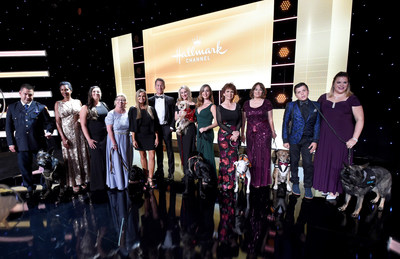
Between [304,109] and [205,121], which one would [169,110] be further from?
[304,109]

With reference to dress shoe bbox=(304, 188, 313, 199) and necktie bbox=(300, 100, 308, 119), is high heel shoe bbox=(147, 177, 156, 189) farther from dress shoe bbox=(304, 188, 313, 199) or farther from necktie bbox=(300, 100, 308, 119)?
necktie bbox=(300, 100, 308, 119)

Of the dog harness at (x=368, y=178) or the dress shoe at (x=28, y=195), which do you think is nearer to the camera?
the dog harness at (x=368, y=178)

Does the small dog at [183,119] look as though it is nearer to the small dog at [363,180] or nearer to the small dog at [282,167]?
the small dog at [282,167]

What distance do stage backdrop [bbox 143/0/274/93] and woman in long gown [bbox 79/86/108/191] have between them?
10.9ft

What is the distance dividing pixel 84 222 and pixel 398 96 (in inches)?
213

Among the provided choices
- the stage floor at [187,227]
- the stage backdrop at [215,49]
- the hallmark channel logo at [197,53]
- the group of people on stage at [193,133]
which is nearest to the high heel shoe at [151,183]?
the group of people on stage at [193,133]

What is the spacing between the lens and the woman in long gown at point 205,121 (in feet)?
9.84

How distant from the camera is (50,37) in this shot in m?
5.50

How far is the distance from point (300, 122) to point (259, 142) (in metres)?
0.63

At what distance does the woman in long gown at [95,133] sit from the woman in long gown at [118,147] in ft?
0.37

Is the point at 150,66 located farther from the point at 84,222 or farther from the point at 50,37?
the point at 84,222

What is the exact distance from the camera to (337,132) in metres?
2.51

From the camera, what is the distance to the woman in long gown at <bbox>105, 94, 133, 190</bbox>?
2964mm

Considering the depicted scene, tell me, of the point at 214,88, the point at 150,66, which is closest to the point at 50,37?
the point at 150,66
